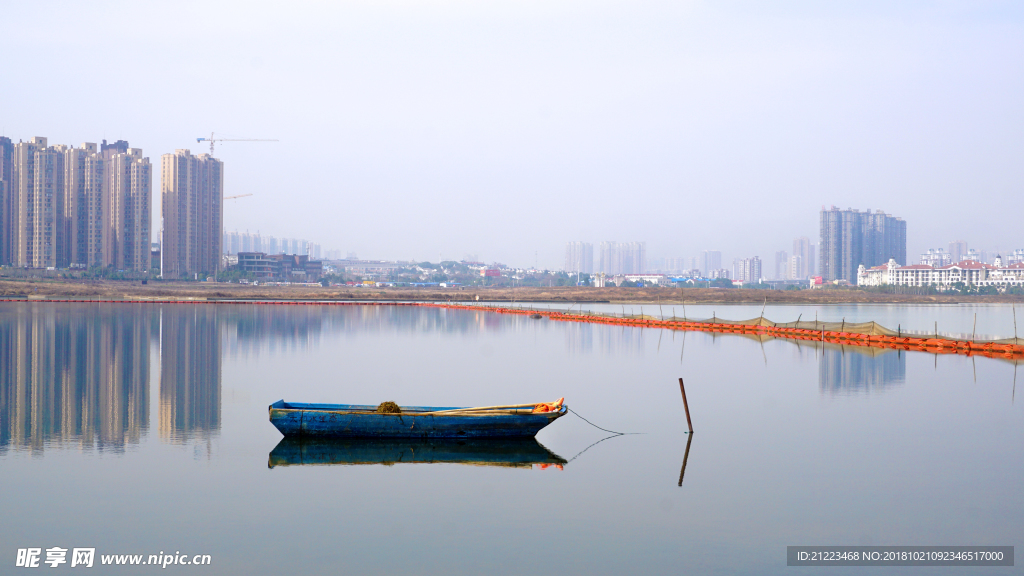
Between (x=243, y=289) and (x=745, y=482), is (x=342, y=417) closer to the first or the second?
(x=745, y=482)

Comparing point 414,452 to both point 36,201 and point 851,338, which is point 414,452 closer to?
point 851,338

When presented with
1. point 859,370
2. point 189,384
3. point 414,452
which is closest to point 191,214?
point 189,384

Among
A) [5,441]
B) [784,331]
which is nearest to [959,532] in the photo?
[5,441]

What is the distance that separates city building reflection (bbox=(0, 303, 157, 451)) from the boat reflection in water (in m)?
3.89

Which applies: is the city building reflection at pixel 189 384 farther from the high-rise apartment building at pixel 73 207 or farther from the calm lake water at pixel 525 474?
the high-rise apartment building at pixel 73 207

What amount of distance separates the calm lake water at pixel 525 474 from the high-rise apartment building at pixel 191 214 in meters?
156

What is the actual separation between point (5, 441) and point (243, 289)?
140333 millimetres

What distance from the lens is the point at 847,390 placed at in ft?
95.3

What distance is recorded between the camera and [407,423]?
18.3 metres

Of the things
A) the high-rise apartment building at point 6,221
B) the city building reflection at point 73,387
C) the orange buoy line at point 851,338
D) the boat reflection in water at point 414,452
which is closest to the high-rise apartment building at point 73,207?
the high-rise apartment building at point 6,221

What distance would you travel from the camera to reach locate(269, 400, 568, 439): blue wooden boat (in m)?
18.3

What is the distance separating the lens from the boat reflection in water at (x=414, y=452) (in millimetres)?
17188

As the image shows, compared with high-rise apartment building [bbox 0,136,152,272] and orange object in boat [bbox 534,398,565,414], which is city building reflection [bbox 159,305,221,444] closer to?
Answer: orange object in boat [bbox 534,398,565,414]

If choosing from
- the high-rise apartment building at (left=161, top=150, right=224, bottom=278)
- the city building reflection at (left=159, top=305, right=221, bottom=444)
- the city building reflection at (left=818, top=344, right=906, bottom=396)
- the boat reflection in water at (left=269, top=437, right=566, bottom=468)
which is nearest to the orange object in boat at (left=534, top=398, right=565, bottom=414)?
the boat reflection in water at (left=269, top=437, right=566, bottom=468)
